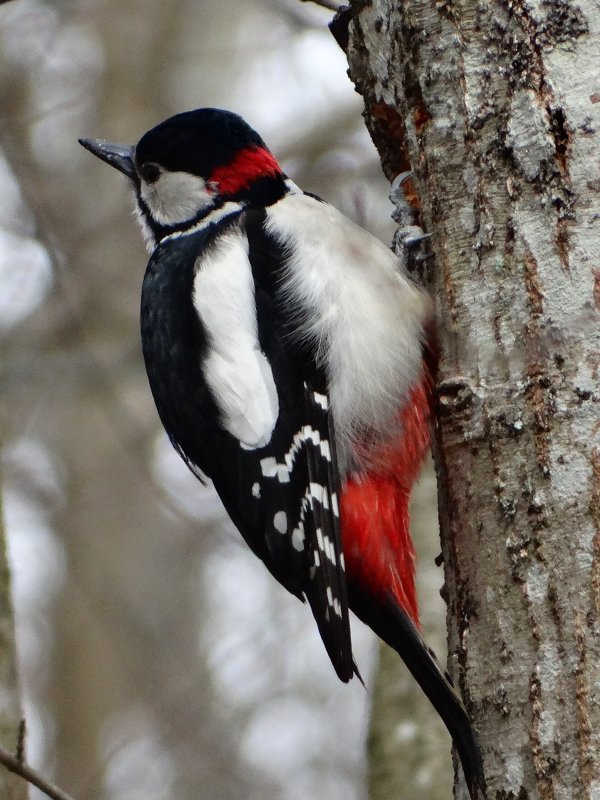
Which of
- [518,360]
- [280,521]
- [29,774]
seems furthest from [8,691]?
[518,360]

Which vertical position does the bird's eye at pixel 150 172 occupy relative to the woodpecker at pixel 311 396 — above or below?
above

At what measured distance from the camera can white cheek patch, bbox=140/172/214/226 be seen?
10.7ft

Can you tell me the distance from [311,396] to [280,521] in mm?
296

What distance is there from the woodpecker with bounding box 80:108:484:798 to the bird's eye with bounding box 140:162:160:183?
21.2 inches

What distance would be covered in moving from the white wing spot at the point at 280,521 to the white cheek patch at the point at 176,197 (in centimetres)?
→ 106

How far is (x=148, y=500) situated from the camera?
746cm

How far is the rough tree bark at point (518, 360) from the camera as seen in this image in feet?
6.12

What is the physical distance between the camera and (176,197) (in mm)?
3305

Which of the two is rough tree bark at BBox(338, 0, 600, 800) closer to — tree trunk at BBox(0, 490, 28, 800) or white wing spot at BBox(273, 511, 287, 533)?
white wing spot at BBox(273, 511, 287, 533)

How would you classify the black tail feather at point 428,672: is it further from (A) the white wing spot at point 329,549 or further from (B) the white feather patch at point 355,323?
(B) the white feather patch at point 355,323

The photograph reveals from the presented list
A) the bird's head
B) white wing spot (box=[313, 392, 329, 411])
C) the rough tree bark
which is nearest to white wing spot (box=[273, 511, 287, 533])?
white wing spot (box=[313, 392, 329, 411])

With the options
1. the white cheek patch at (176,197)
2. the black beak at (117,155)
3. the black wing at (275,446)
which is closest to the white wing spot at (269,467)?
the black wing at (275,446)

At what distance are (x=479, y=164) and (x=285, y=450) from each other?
0.79 m

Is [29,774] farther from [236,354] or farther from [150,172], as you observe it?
[150,172]
